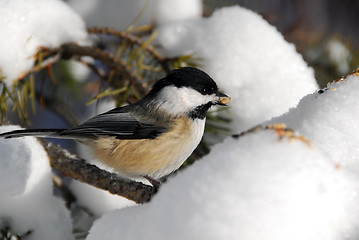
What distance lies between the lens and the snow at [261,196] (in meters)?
0.38

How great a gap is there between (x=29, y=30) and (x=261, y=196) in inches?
27.9

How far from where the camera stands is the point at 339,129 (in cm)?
51

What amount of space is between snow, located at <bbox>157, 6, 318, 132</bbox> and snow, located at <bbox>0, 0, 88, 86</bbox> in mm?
207

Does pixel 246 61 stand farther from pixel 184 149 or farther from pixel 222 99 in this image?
pixel 184 149

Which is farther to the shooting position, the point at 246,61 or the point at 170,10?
the point at 170,10

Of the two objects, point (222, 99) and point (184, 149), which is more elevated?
point (222, 99)

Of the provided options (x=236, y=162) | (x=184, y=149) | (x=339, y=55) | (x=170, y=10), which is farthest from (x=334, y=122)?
(x=339, y=55)

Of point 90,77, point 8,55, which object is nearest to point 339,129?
point 8,55

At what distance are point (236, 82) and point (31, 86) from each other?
1.43 ft

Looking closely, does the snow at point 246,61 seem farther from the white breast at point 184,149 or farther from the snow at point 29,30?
the snow at point 29,30

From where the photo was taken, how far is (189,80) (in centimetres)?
97

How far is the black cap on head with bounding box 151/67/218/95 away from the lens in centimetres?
95

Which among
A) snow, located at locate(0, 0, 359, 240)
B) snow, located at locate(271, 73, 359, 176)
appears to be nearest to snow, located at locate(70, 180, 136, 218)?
snow, located at locate(0, 0, 359, 240)

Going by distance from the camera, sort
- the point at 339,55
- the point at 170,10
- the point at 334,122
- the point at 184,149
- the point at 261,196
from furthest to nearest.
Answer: the point at 339,55 < the point at 170,10 < the point at 184,149 < the point at 334,122 < the point at 261,196
